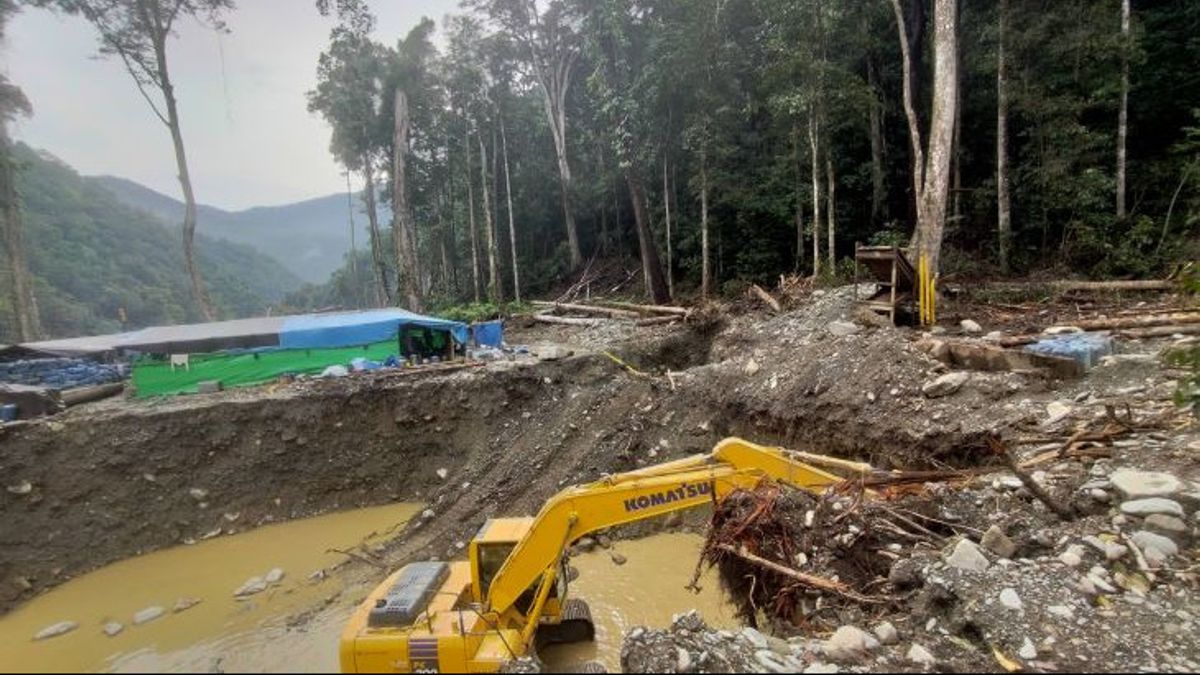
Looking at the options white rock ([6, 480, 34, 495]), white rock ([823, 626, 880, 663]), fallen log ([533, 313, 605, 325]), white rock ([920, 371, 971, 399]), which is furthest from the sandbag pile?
white rock ([920, 371, 971, 399])

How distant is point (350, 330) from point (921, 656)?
1302 cm

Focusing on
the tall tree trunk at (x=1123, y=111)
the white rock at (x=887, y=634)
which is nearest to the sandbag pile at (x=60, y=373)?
the white rock at (x=887, y=634)

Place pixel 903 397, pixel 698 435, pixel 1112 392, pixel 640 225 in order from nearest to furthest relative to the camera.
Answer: pixel 1112 392, pixel 903 397, pixel 698 435, pixel 640 225

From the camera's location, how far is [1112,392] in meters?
6.48

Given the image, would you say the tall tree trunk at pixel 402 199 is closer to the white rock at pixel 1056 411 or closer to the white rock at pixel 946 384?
the white rock at pixel 946 384

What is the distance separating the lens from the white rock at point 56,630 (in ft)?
24.0

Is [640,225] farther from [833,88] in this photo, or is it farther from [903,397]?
[903,397]

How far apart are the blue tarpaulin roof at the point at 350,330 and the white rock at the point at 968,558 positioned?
12.2 meters

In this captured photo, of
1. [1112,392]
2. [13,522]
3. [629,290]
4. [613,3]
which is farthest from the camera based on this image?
[629,290]

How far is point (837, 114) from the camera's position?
1708 centimetres

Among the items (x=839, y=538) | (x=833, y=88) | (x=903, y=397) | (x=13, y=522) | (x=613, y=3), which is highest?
(x=613, y=3)

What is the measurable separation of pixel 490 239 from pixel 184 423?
57.3 feet

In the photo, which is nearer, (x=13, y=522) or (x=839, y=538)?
(x=839, y=538)

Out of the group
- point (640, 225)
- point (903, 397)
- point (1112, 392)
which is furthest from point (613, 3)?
point (1112, 392)
